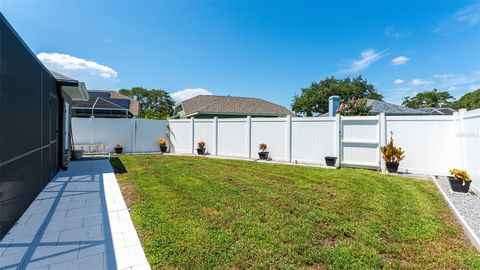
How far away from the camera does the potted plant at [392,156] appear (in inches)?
289

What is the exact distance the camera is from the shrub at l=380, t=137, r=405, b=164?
7347 millimetres

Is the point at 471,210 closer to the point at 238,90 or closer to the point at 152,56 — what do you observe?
the point at 152,56

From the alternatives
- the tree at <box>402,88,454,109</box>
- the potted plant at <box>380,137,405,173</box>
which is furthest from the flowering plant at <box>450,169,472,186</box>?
the tree at <box>402,88,454,109</box>

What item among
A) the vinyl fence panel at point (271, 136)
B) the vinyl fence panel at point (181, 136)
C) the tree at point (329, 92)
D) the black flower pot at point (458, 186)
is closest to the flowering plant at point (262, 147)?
the vinyl fence panel at point (271, 136)

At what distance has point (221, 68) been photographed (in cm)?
1923

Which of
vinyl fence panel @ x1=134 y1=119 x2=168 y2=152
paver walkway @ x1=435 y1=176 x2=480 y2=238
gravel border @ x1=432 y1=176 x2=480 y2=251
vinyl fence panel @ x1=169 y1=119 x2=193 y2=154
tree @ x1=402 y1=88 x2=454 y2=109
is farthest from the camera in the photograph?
tree @ x1=402 y1=88 x2=454 y2=109

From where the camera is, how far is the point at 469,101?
132ft

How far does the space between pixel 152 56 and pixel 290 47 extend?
29.1ft

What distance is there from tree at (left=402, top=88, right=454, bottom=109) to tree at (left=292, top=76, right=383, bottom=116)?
1475cm

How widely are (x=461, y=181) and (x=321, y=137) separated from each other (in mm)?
4409

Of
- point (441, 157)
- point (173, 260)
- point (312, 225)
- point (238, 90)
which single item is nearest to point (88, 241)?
point (173, 260)

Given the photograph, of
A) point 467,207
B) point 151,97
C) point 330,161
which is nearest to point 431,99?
point 330,161

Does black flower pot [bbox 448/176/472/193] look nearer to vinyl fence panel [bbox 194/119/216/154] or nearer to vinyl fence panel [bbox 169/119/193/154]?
vinyl fence panel [bbox 194/119/216/154]

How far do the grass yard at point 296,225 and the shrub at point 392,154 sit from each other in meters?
1.34
